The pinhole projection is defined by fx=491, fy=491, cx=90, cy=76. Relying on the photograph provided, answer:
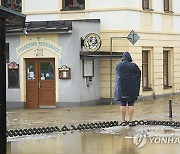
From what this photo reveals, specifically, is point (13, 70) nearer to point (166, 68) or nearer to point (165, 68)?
point (165, 68)

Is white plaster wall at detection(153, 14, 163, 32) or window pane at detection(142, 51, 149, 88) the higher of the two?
white plaster wall at detection(153, 14, 163, 32)

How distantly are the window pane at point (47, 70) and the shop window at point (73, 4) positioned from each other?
316 centimetres

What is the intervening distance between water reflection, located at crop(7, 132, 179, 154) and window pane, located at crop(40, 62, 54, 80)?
10337mm

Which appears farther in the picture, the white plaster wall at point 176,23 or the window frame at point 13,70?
the white plaster wall at point 176,23

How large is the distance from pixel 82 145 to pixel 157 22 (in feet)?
52.3

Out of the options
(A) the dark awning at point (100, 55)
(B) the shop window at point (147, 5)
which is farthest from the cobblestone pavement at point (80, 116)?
(B) the shop window at point (147, 5)

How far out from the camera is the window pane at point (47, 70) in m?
22.2

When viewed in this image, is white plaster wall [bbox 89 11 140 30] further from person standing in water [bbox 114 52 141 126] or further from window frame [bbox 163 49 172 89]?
person standing in water [bbox 114 52 141 126]

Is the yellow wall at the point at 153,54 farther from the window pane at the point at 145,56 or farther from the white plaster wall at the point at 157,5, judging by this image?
the white plaster wall at the point at 157,5

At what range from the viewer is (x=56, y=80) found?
71.9ft

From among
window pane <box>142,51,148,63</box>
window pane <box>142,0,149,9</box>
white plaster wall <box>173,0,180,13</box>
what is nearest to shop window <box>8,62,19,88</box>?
window pane <box>142,51,148,63</box>

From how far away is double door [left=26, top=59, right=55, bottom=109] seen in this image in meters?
22.0

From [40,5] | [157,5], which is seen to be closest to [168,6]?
[157,5]

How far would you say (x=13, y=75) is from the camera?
22.6m
